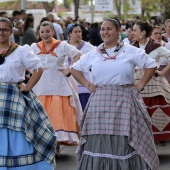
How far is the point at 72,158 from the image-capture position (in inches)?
332

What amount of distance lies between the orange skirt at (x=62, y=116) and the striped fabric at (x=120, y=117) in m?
1.99

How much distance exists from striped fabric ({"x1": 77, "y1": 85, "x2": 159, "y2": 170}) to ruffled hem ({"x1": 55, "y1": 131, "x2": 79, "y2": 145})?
1.91 m

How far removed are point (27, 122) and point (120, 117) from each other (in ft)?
3.06

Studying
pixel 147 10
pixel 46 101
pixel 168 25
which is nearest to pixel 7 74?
pixel 46 101

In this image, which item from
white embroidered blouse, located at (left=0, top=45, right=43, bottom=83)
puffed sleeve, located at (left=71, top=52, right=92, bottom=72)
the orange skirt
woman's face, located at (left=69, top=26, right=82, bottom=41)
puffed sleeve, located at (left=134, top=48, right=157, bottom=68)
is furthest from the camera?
woman's face, located at (left=69, top=26, right=82, bottom=41)

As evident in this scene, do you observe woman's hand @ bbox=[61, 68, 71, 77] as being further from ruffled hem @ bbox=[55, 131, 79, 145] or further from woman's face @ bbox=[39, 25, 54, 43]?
ruffled hem @ bbox=[55, 131, 79, 145]

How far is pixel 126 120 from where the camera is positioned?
6.26 metres

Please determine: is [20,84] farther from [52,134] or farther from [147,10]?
[147,10]

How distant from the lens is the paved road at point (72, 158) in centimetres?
785

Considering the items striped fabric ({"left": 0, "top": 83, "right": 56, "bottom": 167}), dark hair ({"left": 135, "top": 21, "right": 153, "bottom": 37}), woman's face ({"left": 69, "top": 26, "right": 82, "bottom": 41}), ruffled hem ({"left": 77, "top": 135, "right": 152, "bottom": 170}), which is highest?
dark hair ({"left": 135, "top": 21, "right": 153, "bottom": 37})

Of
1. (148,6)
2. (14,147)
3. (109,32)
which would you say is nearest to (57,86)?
(109,32)

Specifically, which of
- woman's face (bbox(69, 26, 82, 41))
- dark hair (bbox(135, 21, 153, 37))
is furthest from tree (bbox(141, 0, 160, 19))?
dark hair (bbox(135, 21, 153, 37))

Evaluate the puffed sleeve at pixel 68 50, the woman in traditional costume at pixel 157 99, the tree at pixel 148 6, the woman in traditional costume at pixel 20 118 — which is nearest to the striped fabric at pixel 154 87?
the woman in traditional costume at pixel 157 99

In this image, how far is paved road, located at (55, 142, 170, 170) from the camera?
785cm
